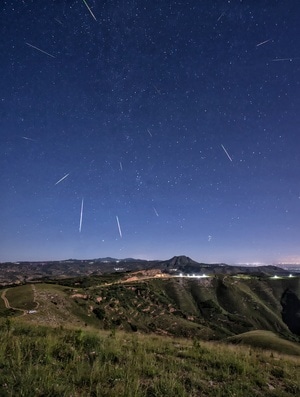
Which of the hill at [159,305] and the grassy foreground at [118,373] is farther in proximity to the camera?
the hill at [159,305]

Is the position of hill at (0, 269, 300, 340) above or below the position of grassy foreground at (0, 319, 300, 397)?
below

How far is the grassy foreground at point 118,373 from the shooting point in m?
6.22

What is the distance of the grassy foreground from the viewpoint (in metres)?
6.22

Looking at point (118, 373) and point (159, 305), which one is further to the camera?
point (159, 305)

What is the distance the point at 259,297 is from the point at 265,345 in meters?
167

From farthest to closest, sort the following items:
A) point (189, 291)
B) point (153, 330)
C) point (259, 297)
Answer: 1. point (259, 297)
2. point (189, 291)
3. point (153, 330)

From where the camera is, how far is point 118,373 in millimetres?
7477

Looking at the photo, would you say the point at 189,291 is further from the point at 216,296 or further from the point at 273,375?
the point at 273,375

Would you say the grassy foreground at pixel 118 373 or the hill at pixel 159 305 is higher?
the grassy foreground at pixel 118 373

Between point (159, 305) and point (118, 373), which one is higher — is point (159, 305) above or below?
below

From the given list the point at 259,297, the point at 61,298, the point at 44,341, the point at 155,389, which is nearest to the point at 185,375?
the point at 155,389

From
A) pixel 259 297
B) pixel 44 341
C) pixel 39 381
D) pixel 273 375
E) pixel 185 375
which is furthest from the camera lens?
pixel 259 297

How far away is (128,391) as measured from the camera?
6301 millimetres

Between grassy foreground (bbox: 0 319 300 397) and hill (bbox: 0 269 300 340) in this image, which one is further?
hill (bbox: 0 269 300 340)
